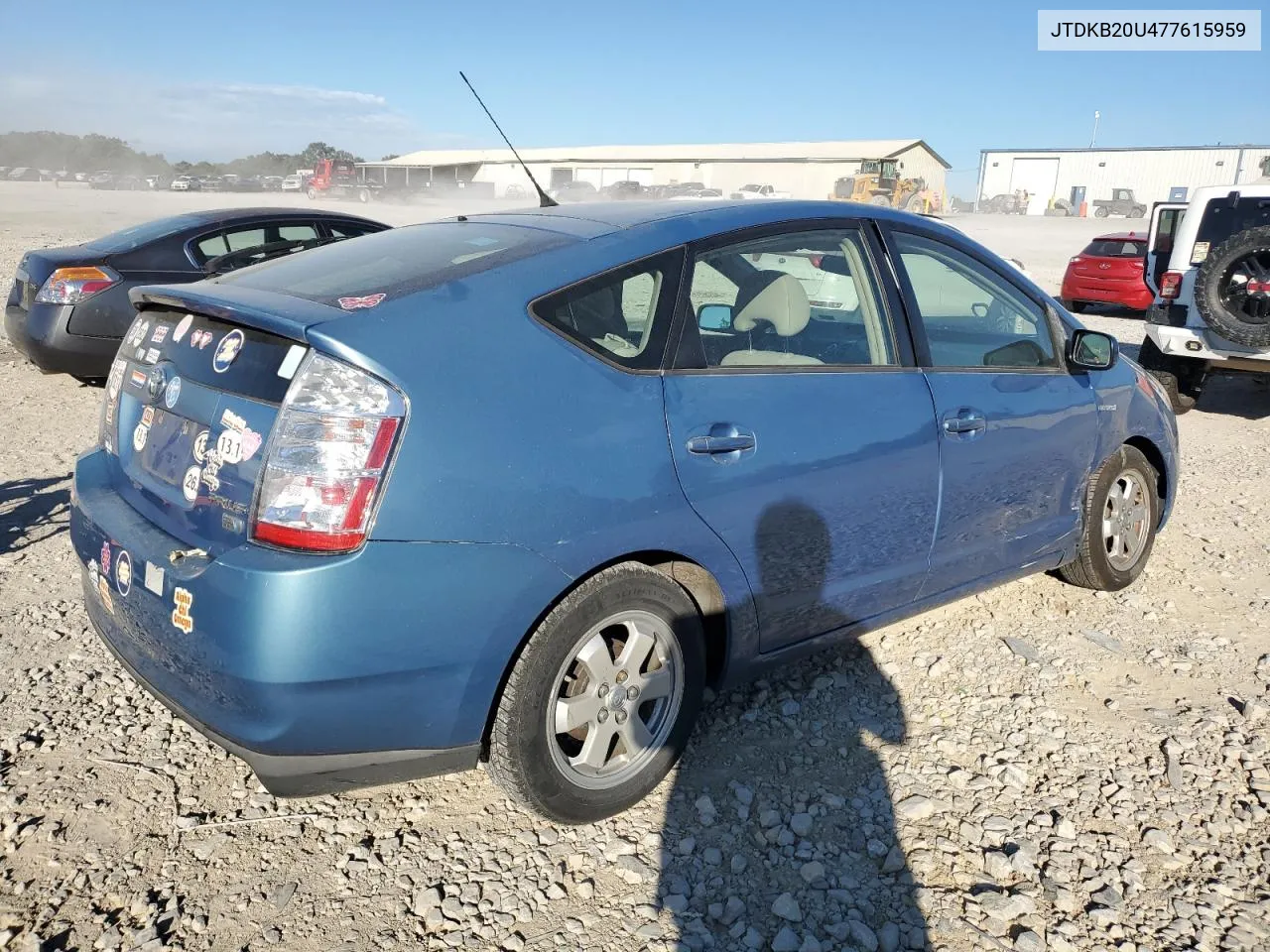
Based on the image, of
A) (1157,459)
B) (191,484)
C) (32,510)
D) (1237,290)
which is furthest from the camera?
(1237,290)

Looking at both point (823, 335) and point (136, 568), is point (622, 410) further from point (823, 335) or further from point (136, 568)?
point (136, 568)

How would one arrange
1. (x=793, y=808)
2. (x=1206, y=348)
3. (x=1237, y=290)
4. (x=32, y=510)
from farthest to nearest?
(x=1206, y=348), (x=1237, y=290), (x=32, y=510), (x=793, y=808)

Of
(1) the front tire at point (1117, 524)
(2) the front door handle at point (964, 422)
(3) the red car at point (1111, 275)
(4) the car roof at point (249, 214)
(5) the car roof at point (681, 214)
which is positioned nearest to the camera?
(5) the car roof at point (681, 214)

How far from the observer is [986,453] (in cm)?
343

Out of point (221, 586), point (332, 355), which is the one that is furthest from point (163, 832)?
point (332, 355)

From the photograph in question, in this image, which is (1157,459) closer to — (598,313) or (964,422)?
Result: (964,422)

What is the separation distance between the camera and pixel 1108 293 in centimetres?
1427

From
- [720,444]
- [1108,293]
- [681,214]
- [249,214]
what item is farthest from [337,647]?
[1108,293]

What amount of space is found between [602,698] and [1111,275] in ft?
46.1

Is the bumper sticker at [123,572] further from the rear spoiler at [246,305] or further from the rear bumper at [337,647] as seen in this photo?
the rear spoiler at [246,305]

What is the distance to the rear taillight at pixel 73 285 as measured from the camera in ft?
24.1

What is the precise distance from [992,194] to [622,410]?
72207 mm

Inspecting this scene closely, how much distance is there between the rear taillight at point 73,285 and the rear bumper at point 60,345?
6 centimetres

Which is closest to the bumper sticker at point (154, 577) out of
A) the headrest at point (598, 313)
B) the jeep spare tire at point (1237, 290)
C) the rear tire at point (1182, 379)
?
the headrest at point (598, 313)
